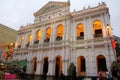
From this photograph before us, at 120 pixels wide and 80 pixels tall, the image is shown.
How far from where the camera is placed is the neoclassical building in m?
17.5

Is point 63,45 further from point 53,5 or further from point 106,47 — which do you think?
point 53,5

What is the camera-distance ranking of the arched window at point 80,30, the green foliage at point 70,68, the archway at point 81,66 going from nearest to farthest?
the green foliage at point 70,68 → the archway at point 81,66 → the arched window at point 80,30

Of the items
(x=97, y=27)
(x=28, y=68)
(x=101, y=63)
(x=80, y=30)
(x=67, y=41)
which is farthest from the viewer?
(x=28, y=68)

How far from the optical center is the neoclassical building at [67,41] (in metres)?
17.5

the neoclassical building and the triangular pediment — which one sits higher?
the triangular pediment

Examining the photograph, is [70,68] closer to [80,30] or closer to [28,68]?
[80,30]

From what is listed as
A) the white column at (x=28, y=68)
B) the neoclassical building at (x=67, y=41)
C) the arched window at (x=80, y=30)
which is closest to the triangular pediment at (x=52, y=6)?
the neoclassical building at (x=67, y=41)

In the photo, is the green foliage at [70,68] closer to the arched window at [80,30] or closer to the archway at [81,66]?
the archway at [81,66]

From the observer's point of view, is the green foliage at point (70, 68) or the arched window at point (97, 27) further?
the arched window at point (97, 27)

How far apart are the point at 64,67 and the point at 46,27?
31.0ft

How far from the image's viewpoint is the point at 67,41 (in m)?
20.0

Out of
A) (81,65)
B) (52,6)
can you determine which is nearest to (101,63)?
(81,65)

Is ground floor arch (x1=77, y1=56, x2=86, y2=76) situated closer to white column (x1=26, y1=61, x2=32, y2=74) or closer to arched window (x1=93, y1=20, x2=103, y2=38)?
arched window (x1=93, y1=20, x2=103, y2=38)

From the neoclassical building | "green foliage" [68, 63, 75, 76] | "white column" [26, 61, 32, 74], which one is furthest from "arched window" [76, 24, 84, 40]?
"white column" [26, 61, 32, 74]
